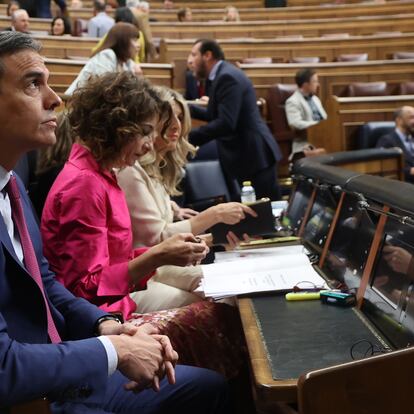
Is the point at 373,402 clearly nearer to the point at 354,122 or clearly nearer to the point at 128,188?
the point at 128,188

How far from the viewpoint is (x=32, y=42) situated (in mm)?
813

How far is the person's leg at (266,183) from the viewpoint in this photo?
2695 mm

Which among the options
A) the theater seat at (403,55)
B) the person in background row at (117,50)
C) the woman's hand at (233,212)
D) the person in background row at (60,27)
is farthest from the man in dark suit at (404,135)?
the person in background row at (60,27)

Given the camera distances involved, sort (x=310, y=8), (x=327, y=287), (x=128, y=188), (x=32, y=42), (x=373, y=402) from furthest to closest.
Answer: (x=310, y=8), (x=128, y=188), (x=327, y=287), (x=32, y=42), (x=373, y=402)

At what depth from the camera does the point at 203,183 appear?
7.51ft

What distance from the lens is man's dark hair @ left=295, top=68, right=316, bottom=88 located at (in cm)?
361

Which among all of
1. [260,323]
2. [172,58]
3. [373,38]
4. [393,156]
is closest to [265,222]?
[260,323]

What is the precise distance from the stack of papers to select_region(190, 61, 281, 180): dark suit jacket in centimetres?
127

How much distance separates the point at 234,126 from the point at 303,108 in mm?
1075

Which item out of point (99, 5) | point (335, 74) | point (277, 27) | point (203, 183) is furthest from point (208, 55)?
point (277, 27)

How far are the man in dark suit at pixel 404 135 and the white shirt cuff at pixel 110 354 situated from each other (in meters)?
2.66

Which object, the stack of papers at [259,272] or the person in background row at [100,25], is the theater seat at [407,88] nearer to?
the person in background row at [100,25]

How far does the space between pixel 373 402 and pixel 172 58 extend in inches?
147

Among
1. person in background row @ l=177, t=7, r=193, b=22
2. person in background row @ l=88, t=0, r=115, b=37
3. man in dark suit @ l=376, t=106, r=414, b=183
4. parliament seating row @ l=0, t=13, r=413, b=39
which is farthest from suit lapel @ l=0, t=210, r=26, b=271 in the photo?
person in background row @ l=177, t=7, r=193, b=22
